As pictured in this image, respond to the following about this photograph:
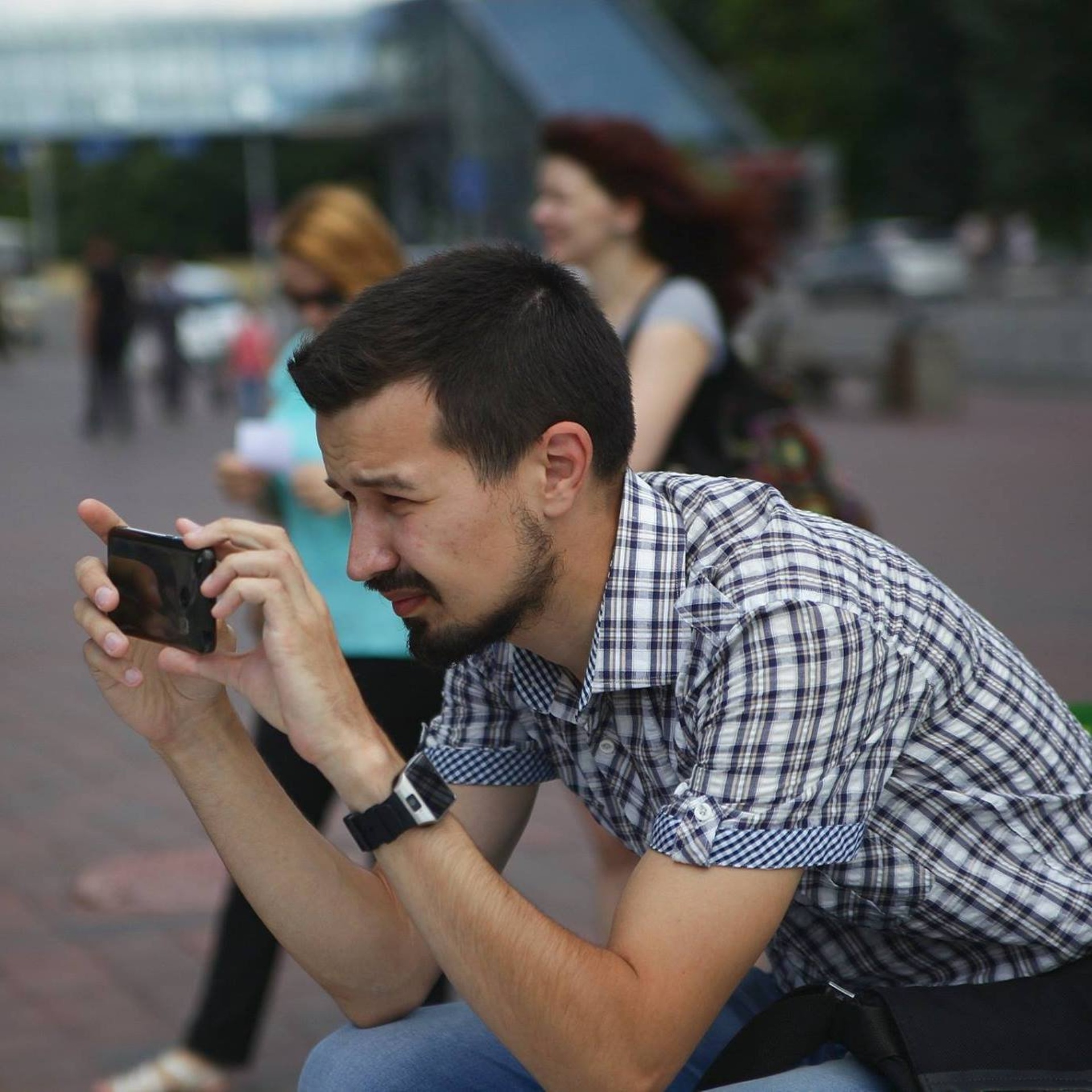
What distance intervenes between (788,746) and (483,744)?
559 millimetres

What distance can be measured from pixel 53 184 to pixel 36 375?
40670 millimetres

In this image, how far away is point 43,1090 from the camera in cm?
339

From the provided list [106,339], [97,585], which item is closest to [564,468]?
[97,585]

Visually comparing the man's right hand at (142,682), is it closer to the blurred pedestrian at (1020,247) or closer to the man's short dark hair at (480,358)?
the man's short dark hair at (480,358)

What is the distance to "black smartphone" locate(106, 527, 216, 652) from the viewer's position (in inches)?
71.1

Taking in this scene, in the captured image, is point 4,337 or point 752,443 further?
point 4,337

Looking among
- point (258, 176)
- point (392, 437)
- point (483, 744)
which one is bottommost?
point (258, 176)

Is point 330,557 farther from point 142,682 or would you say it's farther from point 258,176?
point 258,176

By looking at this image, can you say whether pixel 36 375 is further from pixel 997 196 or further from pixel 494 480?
pixel 494 480

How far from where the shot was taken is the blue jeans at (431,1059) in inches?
76.6

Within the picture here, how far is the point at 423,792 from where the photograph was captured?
5.73 ft

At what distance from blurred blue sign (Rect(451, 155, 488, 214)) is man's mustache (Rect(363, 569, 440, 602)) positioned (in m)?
32.5

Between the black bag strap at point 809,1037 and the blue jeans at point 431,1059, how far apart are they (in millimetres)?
43

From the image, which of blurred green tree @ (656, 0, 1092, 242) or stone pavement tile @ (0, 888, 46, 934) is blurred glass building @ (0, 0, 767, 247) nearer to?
blurred green tree @ (656, 0, 1092, 242)
